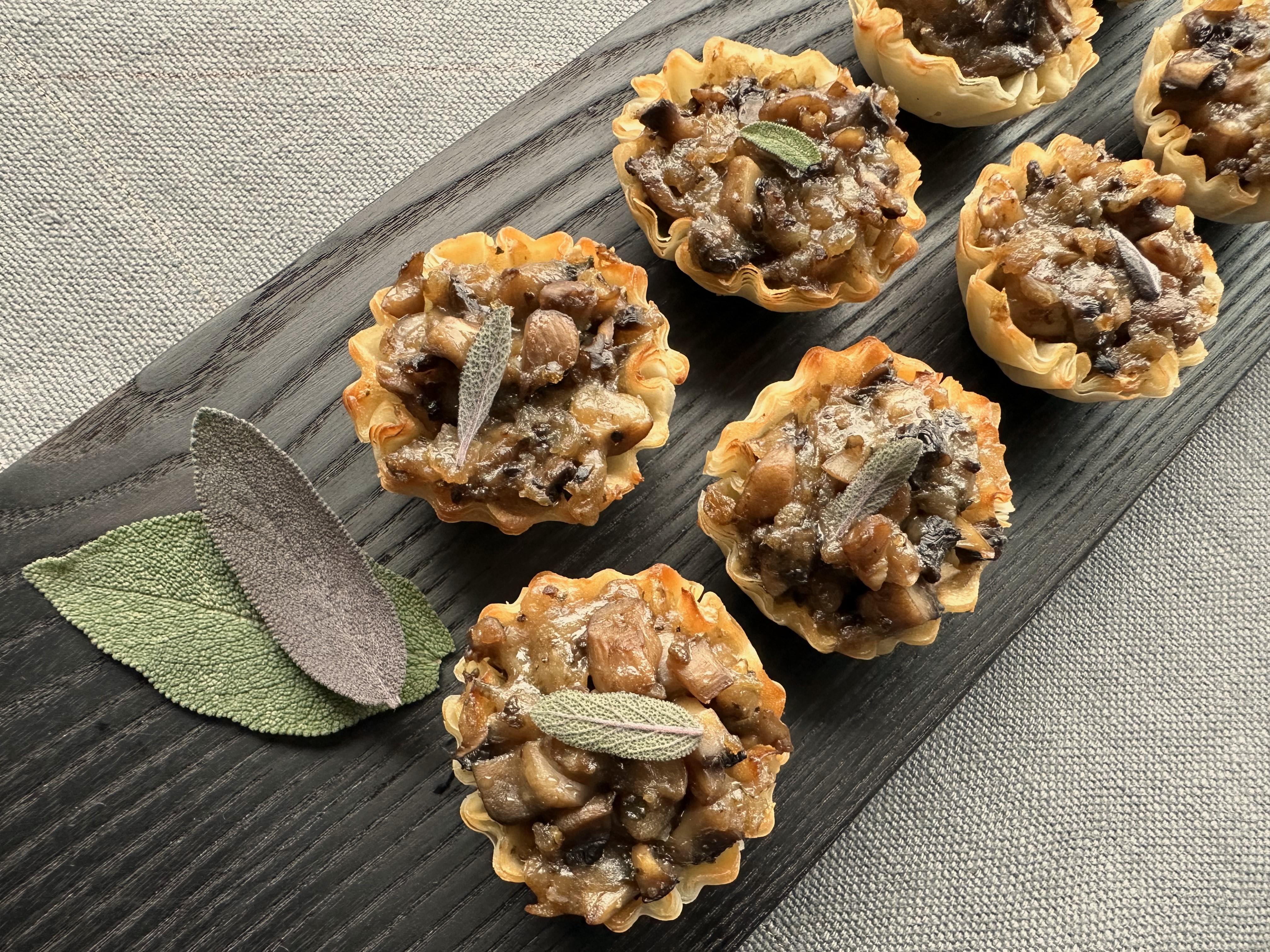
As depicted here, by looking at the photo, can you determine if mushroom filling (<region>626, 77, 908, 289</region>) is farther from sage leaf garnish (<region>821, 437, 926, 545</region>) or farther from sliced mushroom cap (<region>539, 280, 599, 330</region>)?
sage leaf garnish (<region>821, 437, 926, 545</region>)

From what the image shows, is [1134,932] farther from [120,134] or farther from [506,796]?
[120,134]

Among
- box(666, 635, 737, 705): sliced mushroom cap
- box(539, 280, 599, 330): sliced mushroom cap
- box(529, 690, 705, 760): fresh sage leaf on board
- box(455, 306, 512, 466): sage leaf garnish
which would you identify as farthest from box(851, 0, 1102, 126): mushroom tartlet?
box(529, 690, 705, 760): fresh sage leaf on board

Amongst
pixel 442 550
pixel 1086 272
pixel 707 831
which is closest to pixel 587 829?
pixel 707 831

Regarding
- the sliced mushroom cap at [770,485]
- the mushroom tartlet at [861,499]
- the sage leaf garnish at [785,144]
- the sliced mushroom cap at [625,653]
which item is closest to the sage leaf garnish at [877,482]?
the mushroom tartlet at [861,499]

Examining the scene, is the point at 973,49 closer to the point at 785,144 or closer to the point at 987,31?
the point at 987,31

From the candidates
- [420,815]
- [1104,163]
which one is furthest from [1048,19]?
[420,815]
